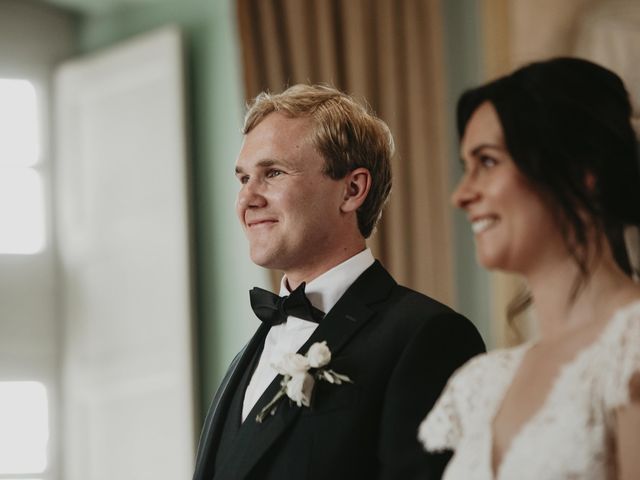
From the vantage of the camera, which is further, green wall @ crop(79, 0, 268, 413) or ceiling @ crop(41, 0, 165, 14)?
ceiling @ crop(41, 0, 165, 14)

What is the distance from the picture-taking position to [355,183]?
254 centimetres

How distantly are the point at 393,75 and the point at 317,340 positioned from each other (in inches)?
88.4

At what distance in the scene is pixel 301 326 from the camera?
2.39m

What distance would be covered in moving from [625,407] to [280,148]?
1.21 metres

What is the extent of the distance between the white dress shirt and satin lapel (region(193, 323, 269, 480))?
32 mm

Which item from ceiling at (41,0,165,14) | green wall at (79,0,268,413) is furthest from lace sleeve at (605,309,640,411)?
ceiling at (41,0,165,14)

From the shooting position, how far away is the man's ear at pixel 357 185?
8.31 feet

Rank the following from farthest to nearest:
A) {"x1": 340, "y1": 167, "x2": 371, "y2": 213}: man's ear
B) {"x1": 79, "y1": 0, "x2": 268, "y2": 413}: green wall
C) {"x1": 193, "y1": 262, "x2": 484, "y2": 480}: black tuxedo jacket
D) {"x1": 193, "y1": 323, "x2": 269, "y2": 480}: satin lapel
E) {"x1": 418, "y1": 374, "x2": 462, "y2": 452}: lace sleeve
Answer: {"x1": 79, "y1": 0, "x2": 268, "y2": 413}: green wall < {"x1": 340, "y1": 167, "x2": 371, "y2": 213}: man's ear < {"x1": 193, "y1": 323, "x2": 269, "y2": 480}: satin lapel < {"x1": 193, "y1": 262, "x2": 484, "y2": 480}: black tuxedo jacket < {"x1": 418, "y1": 374, "x2": 462, "y2": 452}: lace sleeve

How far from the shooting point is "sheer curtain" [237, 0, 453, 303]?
4.31 metres

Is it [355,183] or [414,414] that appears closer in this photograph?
[414,414]

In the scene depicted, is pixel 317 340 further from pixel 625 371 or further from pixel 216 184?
pixel 216 184

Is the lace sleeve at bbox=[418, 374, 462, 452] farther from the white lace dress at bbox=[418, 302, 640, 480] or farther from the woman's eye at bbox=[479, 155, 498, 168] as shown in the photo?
the woman's eye at bbox=[479, 155, 498, 168]

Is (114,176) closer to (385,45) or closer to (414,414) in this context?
(385,45)

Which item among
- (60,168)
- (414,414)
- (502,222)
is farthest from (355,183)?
(60,168)
